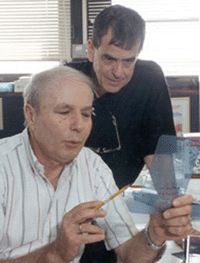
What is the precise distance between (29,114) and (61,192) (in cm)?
19

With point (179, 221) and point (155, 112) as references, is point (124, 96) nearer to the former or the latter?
point (155, 112)

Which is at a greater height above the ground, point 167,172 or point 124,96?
point 124,96

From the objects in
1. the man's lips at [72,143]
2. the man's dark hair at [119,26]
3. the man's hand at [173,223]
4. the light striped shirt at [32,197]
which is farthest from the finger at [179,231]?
the man's dark hair at [119,26]

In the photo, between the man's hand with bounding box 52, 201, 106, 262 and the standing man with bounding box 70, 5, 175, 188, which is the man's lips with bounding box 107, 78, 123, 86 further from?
the man's hand with bounding box 52, 201, 106, 262

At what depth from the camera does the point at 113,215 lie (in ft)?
2.81

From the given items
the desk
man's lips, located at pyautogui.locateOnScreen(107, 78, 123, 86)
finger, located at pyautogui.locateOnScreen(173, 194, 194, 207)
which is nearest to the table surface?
the desk

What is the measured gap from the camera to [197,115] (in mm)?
871

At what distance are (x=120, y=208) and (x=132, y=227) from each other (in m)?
0.05

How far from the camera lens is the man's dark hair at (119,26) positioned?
77 cm

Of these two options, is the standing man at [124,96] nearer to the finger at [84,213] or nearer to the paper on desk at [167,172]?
the paper on desk at [167,172]

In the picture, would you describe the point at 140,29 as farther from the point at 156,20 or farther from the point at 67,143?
the point at 67,143

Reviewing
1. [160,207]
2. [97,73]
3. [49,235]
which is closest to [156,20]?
[97,73]

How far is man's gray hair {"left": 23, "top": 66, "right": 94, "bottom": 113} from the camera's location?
2.38ft

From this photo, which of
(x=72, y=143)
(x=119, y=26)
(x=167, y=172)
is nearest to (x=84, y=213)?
(x=72, y=143)
